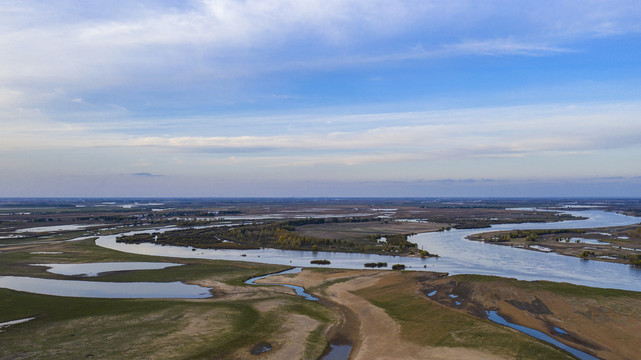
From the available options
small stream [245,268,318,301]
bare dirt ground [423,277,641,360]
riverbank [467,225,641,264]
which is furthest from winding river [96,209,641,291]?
bare dirt ground [423,277,641,360]

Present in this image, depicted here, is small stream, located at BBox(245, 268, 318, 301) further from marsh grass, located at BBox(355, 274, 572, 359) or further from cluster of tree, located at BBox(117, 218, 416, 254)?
cluster of tree, located at BBox(117, 218, 416, 254)

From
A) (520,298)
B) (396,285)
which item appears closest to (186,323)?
(396,285)

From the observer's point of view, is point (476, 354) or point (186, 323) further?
point (186, 323)

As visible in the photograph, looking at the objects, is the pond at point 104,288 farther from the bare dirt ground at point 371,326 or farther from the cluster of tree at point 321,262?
the cluster of tree at point 321,262

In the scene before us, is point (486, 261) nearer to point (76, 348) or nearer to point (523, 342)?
point (523, 342)

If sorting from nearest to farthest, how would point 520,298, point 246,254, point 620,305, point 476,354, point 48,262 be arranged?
point 476,354 → point 620,305 → point 520,298 → point 48,262 → point 246,254

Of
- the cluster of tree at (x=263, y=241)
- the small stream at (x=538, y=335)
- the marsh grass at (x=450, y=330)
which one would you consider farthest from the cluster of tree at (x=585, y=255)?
the marsh grass at (x=450, y=330)
